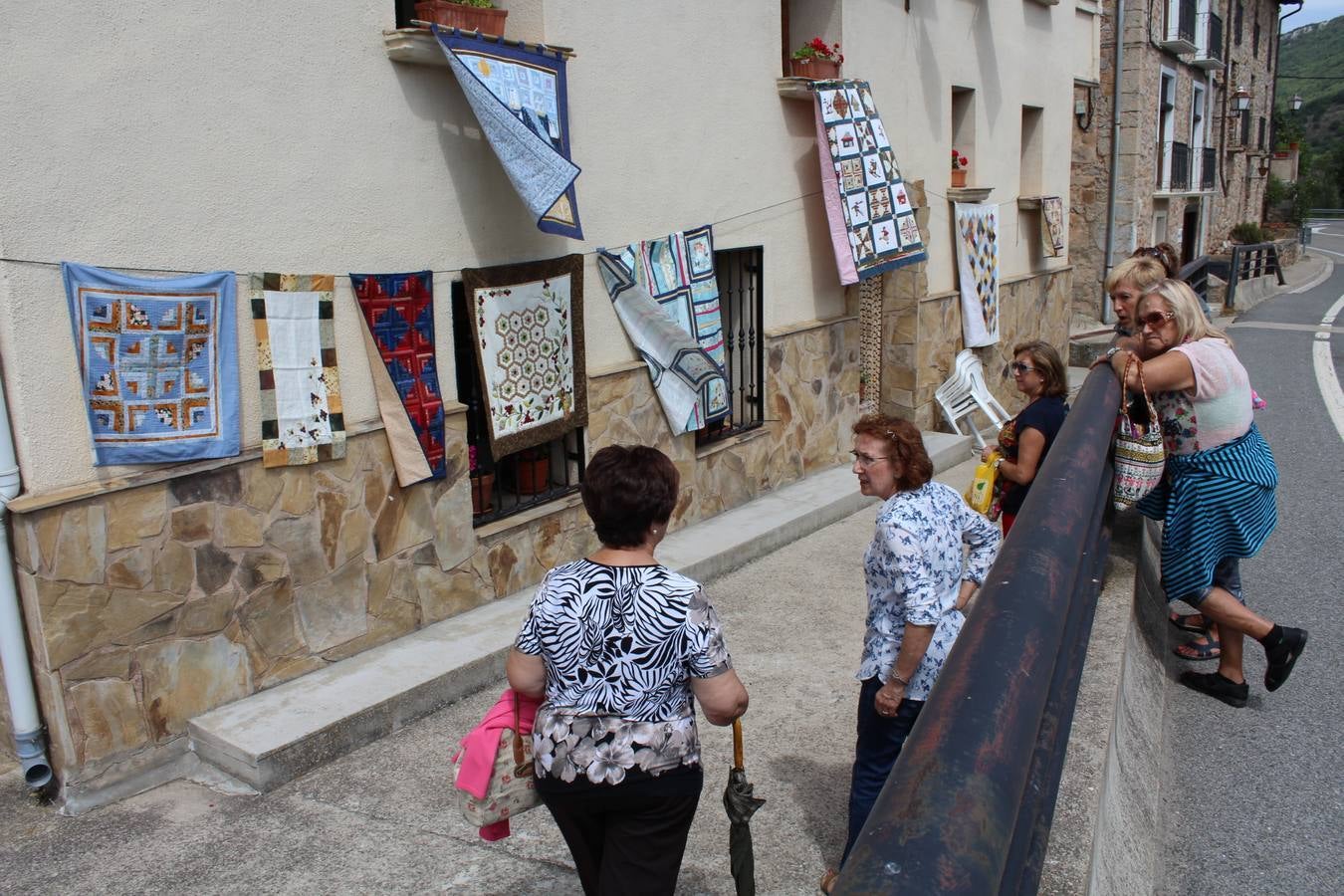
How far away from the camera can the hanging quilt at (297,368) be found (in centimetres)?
451

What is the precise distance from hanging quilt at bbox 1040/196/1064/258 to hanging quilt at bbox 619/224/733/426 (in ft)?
22.8

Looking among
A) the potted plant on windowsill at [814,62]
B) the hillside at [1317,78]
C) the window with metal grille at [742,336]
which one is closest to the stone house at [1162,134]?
the potted plant on windowsill at [814,62]

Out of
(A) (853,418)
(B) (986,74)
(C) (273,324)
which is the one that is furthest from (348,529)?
(B) (986,74)

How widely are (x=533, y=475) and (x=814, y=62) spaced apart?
13.3 feet

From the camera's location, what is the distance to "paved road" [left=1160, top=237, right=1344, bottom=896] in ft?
10.3

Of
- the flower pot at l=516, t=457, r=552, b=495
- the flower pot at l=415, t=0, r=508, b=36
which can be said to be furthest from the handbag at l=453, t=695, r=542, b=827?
the flower pot at l=516, t=457, r=552, b=495

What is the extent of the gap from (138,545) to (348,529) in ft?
3.34

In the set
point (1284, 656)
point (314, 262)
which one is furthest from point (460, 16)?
point (1284, 656)

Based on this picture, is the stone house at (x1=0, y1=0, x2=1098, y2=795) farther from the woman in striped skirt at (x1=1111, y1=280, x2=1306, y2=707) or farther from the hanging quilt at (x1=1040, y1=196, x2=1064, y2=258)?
the hanging quilt at (x1=1040, y1=196, x2=1064, y2=258)

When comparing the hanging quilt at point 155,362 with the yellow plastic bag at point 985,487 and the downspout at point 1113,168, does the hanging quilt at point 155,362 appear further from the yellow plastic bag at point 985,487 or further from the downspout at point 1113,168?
the downspout at point 1113,168

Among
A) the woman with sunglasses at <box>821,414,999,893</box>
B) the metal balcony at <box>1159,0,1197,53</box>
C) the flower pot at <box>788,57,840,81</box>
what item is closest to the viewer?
the woman with sunglasses at <box>821,414,999,893</box>

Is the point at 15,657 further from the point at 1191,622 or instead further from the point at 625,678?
the point at 1191,622

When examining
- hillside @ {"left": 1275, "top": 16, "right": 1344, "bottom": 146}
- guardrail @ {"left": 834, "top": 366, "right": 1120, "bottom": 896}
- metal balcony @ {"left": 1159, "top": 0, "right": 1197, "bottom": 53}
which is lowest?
guardrail @ {"left": 834, "top": 366, "right": 1120, "bottom": 896}

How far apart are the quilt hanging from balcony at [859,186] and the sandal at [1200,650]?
462cm
